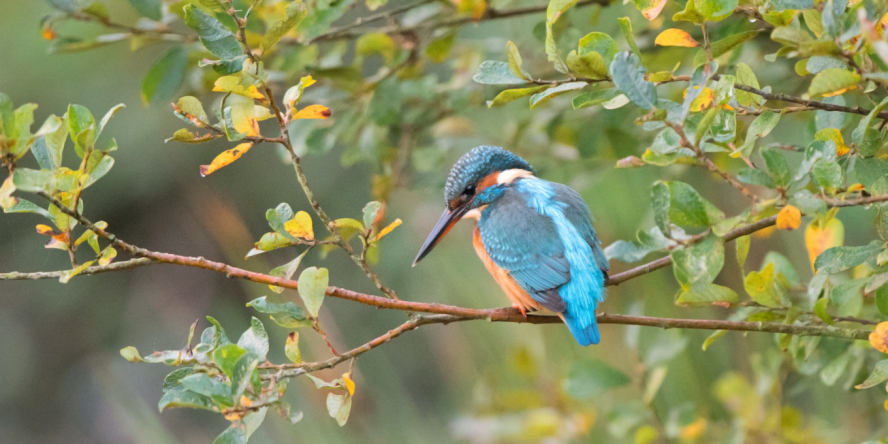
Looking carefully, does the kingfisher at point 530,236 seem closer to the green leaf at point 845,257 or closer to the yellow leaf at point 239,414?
the green leaf at point 845,257

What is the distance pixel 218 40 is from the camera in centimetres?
97

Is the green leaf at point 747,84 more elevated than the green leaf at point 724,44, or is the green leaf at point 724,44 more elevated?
the green leaf at point 724,44

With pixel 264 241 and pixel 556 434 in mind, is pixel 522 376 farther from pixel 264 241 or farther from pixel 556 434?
pixel 264 241

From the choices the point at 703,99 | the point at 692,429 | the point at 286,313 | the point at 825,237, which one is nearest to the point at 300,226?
the point at 286,313

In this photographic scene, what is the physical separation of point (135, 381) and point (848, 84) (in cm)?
387

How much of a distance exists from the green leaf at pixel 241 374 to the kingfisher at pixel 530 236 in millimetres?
642

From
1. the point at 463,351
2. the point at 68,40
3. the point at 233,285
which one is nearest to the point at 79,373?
the point at 233,285

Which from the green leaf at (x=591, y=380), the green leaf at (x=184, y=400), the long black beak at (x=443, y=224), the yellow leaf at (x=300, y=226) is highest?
the yellow leaf at (x=300, y=226)

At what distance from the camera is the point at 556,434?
188 cm

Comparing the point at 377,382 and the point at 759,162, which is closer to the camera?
the point at 759,162

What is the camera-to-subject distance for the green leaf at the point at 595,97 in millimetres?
978

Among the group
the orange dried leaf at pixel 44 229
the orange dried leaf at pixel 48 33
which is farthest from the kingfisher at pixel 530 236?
the orange dried leaf at pixel 48 33

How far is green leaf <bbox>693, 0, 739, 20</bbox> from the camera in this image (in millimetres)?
864

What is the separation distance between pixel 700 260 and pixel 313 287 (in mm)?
531
